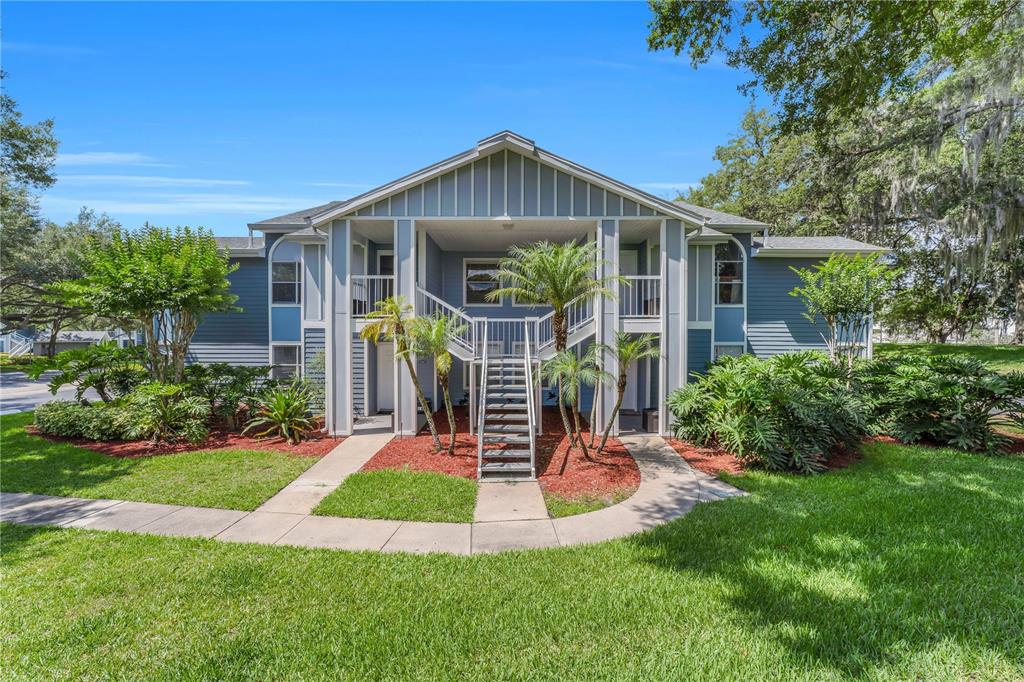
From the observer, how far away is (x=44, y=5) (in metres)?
6.79

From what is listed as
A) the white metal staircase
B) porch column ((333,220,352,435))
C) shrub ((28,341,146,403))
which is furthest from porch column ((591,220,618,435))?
shrub ((28,341,146,403))

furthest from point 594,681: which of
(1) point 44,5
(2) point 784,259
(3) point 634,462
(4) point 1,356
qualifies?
(4) point 1,356

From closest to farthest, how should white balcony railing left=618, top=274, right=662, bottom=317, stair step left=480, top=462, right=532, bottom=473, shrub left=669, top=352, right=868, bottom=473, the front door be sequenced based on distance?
stair step left=480, top=462, right=532, bottom=473 → shrub left=669, top=352, right=868, bottom=473 → white balcony railing left=618, top=274, right=662, bottom=317 → the front door

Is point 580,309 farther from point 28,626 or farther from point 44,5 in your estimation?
point 44,5

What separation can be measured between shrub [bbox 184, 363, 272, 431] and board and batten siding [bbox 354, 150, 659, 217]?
498cm

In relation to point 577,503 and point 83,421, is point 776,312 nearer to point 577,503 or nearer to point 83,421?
point 577,503

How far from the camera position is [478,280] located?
13602mm

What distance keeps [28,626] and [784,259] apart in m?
16.3

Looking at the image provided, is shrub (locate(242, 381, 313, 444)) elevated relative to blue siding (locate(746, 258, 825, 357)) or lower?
lower

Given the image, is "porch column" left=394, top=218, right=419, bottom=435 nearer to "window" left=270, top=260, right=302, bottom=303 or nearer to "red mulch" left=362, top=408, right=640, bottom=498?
"red mulch" left=362, top=408, right=640, bottom=498

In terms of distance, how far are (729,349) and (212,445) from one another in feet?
44.2

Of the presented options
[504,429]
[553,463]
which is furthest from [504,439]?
[553,463]

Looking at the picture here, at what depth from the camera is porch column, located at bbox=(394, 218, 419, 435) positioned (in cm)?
981

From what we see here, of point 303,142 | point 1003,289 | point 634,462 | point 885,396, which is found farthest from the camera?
point 1003,289
